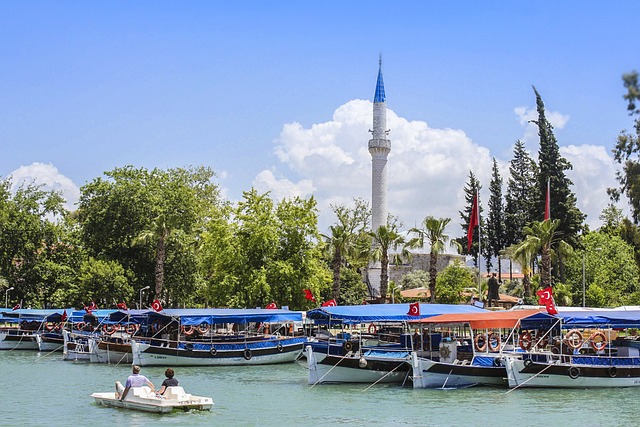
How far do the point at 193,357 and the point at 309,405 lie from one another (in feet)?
51.3

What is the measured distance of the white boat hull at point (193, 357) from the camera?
44.4 m

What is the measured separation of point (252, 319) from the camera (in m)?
45.3

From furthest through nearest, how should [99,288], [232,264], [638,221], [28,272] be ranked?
1. [28,272]
2. [99,288]
3. [232,264]
4. [638,221]

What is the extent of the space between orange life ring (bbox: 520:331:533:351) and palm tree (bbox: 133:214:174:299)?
124 feet

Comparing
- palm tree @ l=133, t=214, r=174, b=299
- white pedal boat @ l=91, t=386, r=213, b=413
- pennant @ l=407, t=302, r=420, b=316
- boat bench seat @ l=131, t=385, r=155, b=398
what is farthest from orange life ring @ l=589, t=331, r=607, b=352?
palm tree @ l=133, t=214, r=174, b=299

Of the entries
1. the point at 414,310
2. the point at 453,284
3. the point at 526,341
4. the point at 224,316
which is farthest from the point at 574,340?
the point at 453,284

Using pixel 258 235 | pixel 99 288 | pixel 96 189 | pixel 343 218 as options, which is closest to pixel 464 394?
pixel 258 235

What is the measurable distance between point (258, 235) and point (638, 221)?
87.2ft

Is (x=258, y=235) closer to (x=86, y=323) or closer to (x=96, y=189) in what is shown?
(x=86, y=323)

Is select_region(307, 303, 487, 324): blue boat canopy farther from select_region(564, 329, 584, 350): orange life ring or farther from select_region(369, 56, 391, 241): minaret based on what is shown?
select_region(369, 56, 391, 241): minaret

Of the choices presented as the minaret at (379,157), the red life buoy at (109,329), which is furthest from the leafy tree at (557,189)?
the red life buoy at (109,329)

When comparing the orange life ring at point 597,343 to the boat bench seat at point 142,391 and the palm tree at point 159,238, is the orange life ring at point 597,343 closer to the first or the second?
the boat bench seat at point 142,391

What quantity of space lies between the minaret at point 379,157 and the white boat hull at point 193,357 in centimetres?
4877

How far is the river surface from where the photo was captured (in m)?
27.1
